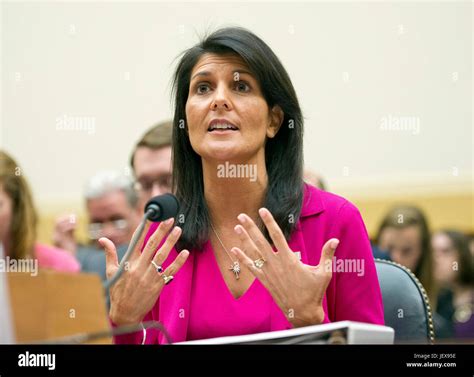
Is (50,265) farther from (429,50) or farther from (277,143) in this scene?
(429,50)

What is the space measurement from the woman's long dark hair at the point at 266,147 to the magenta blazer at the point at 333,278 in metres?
0.05

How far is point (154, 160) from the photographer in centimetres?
335

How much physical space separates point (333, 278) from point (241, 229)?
288 mm

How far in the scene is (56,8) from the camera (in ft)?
10.2

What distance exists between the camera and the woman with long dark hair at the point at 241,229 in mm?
2125

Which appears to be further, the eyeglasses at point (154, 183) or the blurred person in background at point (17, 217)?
the eyeglasses at point (154, 183)

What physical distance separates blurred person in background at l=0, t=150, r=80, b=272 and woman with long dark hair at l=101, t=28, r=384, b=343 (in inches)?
29.1

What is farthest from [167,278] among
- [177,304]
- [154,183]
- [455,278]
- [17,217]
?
[455,278]

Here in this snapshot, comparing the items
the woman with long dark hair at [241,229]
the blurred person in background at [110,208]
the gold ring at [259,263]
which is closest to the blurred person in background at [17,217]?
the blurred person in background at [110,208]

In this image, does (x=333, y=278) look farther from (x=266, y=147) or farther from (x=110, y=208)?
(x=110, y=208)

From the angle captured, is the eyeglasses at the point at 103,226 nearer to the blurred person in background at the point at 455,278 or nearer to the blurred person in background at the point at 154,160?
the blurred person in background at the point at 154,160

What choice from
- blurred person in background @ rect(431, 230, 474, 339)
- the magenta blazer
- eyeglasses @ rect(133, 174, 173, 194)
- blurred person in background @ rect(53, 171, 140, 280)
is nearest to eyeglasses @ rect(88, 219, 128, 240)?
blurred person in background @ rect(53, 171, 140, 280)

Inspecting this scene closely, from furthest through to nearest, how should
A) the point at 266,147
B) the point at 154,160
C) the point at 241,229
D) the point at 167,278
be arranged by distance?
1. the point at 154,160
2. the point at 266,147
3. the point at 167,278
4. the point at 241,229
